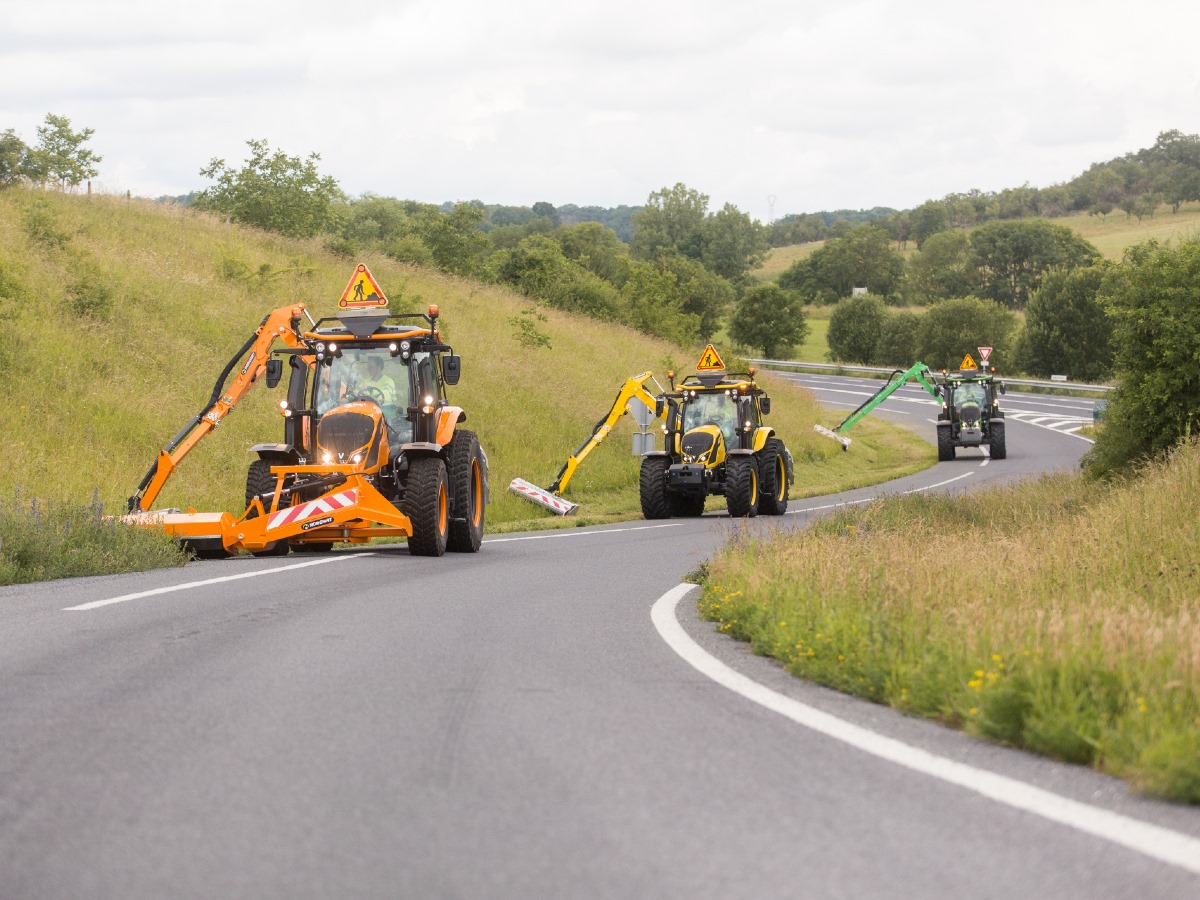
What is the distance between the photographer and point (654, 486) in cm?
2648

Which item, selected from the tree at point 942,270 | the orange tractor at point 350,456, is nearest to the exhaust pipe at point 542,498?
the orange tractor at point 350,456

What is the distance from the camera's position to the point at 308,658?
27.5ft

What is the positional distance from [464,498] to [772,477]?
35.7 feet

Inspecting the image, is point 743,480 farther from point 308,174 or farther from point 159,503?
point 308,174

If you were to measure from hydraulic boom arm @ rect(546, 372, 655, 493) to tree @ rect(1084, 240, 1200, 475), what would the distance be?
28.3 ft

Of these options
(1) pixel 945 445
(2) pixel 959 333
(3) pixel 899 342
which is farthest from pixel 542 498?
(3) pixel 899 342

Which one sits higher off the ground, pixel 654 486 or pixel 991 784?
pixel 991 784

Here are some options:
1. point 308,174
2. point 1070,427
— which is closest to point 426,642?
point 308,174

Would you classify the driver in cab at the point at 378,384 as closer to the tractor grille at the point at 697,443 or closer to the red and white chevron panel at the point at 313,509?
the red and white chevron panel at the point at 313,509

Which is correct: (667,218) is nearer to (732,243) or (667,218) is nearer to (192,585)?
(732,243)

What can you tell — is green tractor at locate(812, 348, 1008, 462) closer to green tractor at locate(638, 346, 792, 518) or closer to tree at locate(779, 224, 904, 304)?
green tractor at locate(638, 346, 792, 518)

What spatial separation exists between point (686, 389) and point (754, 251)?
131 m

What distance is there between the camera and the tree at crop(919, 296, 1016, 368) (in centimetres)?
9012

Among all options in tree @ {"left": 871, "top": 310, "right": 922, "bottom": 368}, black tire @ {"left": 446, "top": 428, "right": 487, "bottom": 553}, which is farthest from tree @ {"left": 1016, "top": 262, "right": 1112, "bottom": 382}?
black tire @ {"left": 446, "top": 428, "right": 487, "bottom": 553}
